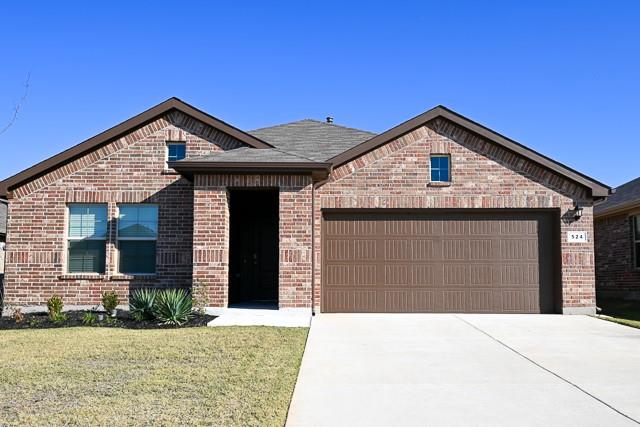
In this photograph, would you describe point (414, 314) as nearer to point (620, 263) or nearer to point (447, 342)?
point (447, 342)

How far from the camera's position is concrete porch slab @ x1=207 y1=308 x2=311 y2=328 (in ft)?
35.5

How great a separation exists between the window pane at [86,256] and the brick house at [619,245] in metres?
14.1

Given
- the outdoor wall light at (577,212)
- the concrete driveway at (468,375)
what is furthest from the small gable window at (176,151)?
the outdoor wall light at (577,212)

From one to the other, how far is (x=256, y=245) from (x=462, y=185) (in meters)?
5.38

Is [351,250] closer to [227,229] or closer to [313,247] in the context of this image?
[313,247]

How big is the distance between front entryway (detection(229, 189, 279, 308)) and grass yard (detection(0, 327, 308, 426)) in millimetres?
4852

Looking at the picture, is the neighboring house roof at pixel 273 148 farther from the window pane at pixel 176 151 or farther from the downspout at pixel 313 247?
the window pane at pixel 176 151

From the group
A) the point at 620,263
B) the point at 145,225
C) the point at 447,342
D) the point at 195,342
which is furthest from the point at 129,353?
the point at 620,263

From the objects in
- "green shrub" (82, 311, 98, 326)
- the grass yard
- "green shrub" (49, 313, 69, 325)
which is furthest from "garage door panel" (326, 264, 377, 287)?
"green shrub" (49, 313, 69, 325)

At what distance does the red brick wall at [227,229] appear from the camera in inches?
474

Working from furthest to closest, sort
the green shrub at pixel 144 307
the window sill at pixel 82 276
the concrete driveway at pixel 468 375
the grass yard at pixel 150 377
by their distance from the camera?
the window sill at pixel 82 276
the green shrub at pixel 144 307
the concrete driveway at pixel 468 375
the grass yard at pixel 150 377

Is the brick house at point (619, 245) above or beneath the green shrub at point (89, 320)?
above

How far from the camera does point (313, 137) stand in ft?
55.6

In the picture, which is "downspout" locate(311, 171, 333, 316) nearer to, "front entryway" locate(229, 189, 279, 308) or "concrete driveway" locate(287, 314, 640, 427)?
"concrete driveway" locate(287, 314, 640, 427)
